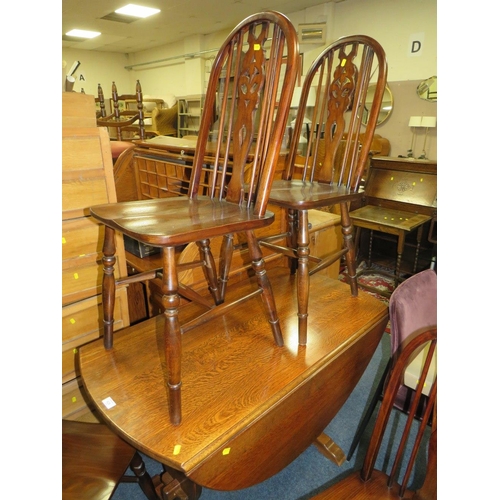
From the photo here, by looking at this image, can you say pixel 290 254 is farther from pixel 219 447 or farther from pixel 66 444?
pixel 66 444

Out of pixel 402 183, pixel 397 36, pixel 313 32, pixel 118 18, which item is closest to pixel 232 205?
pixel 402 183

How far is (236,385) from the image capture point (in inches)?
42.8

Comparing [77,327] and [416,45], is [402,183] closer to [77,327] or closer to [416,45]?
[416,45]

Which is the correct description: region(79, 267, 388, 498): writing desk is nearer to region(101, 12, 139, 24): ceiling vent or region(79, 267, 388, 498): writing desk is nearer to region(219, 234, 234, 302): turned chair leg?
region(219, 234, 234, 302): turned chair leg

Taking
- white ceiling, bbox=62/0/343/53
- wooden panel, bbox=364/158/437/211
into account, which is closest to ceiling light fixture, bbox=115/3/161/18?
white ceiling, bbox=62/0/343/53

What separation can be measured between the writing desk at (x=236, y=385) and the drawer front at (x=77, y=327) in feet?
0.65

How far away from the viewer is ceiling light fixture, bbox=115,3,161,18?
5.98m

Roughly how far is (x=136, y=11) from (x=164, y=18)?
0.58 meters

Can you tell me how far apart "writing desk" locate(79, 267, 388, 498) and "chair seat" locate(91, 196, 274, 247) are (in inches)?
18.5

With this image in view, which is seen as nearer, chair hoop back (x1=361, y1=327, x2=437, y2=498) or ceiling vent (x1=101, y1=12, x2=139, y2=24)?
chair hoop back (x1=361, y1=327, x2=437, y2=498)

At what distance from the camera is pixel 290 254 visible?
144 centimetres
